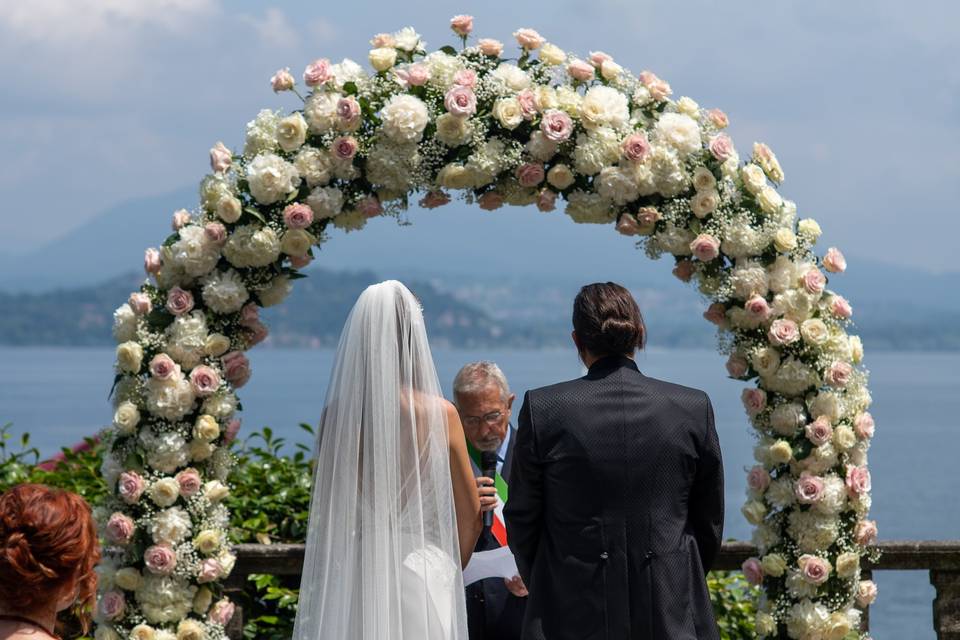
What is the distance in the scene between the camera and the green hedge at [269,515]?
7031 millimetres

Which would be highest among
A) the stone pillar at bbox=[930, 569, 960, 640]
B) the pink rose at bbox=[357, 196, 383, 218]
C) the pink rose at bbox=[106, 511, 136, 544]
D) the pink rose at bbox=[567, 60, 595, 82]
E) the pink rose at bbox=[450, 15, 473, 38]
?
the pink rose at bbox=[450, 15, 473, 38]

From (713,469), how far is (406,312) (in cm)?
124

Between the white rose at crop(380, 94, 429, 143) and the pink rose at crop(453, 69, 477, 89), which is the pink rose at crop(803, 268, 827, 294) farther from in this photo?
the white rose at crop(380, 94, 429, 143)

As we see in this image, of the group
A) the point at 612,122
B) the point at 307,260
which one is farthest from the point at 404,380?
the point at 612,122

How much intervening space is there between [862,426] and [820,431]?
10.8 inches

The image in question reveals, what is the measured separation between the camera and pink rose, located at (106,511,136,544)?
6.33m

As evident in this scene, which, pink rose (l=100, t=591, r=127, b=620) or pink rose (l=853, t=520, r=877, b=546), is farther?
A: pink rose (l=853, t=520, r=877, b=546)

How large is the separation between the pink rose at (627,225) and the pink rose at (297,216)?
57.1 inches

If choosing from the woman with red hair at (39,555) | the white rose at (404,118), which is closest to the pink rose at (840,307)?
the white rose at (404,118)

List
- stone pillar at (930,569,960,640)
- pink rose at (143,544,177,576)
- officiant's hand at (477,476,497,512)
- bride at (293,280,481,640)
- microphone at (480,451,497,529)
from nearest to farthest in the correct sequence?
bride at (293,280,481,640), officiant's hand at (477,476,497,512), microphone at (480,451,497,529), pink rose at (143,544,177,576), stone pillar at (930,569,960,640)

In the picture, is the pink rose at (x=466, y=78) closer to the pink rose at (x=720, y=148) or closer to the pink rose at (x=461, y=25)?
the pink rose at (x=461, y=25)

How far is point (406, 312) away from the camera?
5062 mm

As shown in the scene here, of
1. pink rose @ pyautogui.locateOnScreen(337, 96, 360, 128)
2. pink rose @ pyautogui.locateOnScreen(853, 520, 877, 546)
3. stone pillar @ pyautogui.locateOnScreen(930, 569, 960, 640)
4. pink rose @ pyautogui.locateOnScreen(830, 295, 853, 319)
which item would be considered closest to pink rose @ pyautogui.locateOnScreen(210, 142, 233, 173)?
pink rose @ pyautogui.locateOnScreen(337, 96, 360, 128)

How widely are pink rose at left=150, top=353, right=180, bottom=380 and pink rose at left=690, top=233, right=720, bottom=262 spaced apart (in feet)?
8.10
